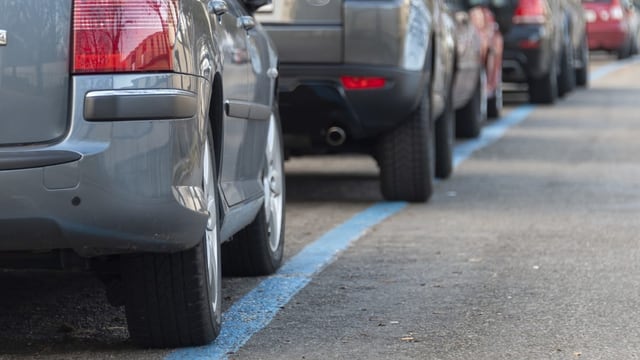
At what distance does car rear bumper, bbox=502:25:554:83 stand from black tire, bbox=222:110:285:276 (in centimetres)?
1252

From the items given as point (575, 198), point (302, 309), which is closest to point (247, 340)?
point (302, 309)

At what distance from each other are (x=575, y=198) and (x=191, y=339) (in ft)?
18.1

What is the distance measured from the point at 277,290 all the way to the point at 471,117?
8.83 metres

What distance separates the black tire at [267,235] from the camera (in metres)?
6.92

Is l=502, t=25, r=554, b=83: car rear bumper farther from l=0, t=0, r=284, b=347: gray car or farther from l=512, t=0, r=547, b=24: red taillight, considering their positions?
l=0, t=0, r=284, b=347: gray car

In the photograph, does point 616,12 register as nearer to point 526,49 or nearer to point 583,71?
point 583,71

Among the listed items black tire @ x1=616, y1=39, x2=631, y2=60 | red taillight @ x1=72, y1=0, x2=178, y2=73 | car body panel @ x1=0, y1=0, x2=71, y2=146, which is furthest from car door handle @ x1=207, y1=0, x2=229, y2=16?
black tire @ x1=616, y1=39, x2=631, y2=60

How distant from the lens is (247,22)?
647 cm

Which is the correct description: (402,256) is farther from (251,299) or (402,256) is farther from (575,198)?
(575,198)

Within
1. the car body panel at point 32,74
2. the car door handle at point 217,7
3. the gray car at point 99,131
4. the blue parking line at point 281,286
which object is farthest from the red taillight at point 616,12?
the car body panel at point 32,74

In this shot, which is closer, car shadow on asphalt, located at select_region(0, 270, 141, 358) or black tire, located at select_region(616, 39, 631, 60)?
car shadow on asphalt, located at select_region(0, 270, 141, 358)

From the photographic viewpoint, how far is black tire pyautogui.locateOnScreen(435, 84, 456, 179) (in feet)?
37.6

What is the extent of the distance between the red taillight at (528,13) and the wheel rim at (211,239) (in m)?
14.5

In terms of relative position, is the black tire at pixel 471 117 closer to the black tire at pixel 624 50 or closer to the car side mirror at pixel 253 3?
the car side mirror at pixel 253 3
